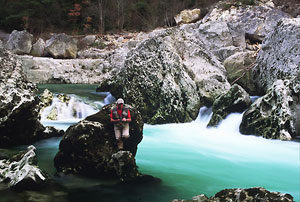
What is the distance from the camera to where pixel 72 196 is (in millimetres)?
4414

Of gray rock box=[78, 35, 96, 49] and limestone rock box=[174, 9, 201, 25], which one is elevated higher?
limestone rock box=[174, 9, 201, 25]

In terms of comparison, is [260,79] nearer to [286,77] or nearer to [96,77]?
[286,77]

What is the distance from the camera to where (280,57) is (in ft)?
32.8

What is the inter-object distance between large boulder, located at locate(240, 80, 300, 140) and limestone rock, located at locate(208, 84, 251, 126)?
66 cm

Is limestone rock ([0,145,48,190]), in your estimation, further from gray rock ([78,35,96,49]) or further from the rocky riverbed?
gray rock ([78,35,96,49])

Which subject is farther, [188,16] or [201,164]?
[188,16]

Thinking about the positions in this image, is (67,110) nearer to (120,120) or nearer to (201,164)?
(201,164)

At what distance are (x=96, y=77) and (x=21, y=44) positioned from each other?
7079 mm

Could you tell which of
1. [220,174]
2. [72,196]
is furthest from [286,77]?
[72,196]

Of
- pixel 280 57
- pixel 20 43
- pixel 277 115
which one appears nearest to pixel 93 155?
pixel 277 115

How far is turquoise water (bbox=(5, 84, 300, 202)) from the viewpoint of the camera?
4777 mm

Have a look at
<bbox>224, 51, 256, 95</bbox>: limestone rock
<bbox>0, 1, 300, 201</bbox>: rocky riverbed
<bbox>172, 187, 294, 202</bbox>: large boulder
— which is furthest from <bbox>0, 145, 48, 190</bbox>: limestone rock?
<bbox>224, 51, 256, 95</bbox>: limestone rock

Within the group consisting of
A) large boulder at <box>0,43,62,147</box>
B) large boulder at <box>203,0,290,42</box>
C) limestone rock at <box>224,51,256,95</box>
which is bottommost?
large boulder at <box>0,43,62,147</box>

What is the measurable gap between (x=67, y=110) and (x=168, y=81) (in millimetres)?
3714
